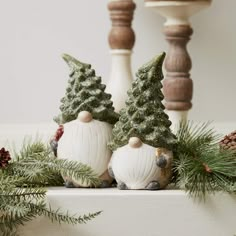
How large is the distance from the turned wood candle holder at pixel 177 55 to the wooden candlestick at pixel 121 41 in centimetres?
28

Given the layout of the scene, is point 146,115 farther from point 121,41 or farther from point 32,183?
point 121,41

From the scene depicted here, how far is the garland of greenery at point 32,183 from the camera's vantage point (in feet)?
3.30

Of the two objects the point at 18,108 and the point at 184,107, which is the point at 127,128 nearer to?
the point at 184,107

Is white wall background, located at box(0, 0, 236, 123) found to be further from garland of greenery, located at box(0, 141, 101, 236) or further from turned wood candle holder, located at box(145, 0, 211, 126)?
garland of greenery, located at box(0, 141, 101, 236)

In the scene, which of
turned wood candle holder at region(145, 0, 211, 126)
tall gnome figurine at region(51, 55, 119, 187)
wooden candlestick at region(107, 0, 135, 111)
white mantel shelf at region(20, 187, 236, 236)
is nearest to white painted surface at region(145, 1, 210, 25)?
turned wood candle holder at region(145, 0, 211, 126)

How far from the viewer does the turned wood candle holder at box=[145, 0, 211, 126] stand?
1760mm

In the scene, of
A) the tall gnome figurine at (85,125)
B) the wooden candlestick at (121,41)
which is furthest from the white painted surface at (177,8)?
the tall gnome figurine at (85,125)

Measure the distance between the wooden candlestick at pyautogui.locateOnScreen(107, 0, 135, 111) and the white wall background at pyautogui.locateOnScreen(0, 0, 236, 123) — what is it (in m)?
0.57

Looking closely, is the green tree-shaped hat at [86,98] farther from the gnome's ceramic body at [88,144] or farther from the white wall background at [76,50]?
the white wall background at [76,50]

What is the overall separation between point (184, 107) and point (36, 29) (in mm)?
488

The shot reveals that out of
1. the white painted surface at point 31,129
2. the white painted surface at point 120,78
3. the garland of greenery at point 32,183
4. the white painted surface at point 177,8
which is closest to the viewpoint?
the garland of greenery at point 32,183

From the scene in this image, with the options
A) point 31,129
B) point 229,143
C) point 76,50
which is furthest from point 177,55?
point 229,143

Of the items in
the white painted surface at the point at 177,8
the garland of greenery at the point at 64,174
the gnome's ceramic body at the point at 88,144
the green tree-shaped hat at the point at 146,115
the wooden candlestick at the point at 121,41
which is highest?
the white painted surface at the point at 177,8

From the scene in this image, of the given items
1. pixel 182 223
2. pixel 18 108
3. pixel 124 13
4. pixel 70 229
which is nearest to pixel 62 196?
pixel 70 229
